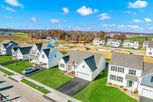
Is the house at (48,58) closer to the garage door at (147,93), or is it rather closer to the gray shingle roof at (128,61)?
the gray shingle roof at (128,61)

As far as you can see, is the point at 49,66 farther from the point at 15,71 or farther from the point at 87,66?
the point at 87,66

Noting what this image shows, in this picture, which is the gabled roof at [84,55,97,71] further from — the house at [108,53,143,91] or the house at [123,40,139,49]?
the house at [123,40,139,49]

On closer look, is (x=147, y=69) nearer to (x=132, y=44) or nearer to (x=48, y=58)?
(x=48, y=58)

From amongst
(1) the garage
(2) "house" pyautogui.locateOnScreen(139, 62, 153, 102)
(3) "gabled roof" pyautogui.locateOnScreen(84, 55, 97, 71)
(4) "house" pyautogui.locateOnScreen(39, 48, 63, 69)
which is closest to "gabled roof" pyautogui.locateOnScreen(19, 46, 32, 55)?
(4) "house" pyautogui.locateOnScreen(39, 48, 63, 69)

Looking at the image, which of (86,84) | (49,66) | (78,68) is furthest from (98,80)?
(49,66)

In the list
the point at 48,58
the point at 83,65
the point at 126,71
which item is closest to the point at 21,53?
the point at 48,58
